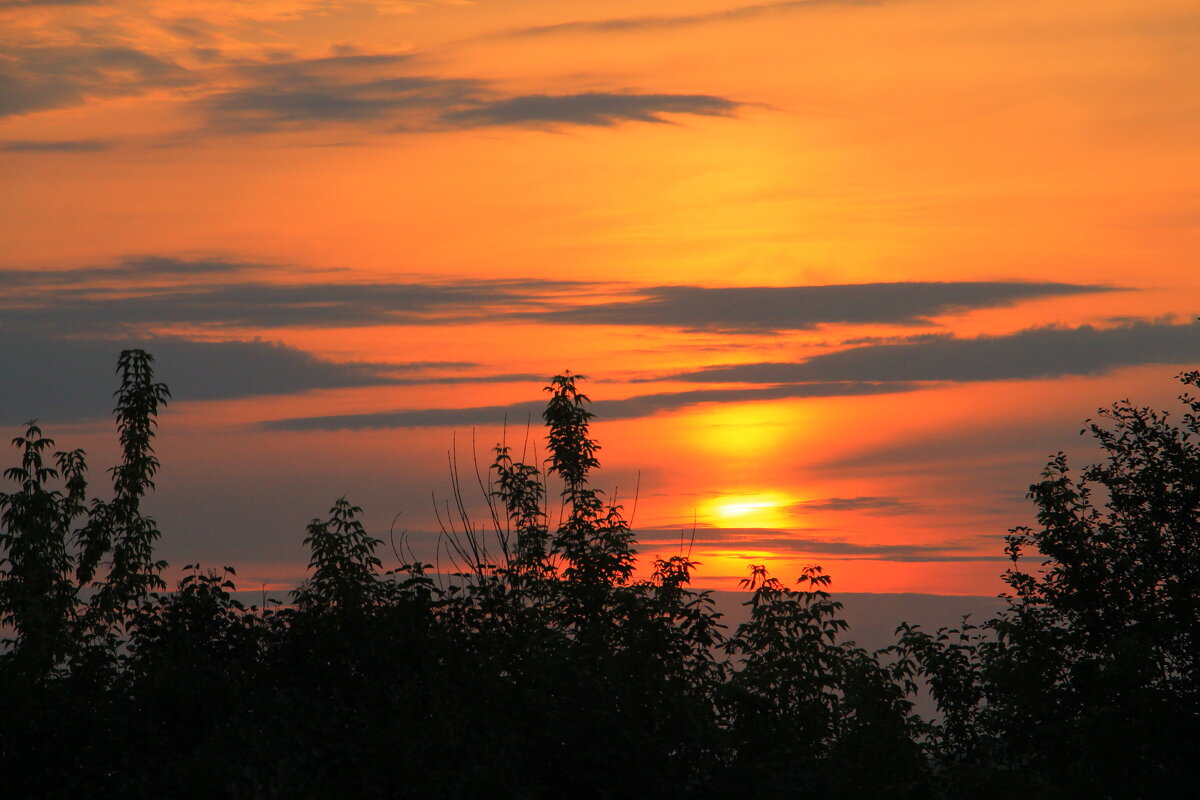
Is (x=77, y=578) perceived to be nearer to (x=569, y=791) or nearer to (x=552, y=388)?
(x=552, y=388)

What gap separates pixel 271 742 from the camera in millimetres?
14469

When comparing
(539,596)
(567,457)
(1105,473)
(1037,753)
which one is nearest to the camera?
(539,596)

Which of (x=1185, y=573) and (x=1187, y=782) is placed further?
(x=1185, y=573)

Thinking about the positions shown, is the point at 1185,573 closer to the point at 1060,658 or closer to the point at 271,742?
the point at 1060,658

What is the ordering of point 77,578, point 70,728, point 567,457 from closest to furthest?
1. point 70,728
2. point 567,457
3. point 77,578

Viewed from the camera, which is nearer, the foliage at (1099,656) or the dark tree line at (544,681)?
the dark tree line at (544,681)

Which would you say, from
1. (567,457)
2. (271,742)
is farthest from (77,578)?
(271,742)

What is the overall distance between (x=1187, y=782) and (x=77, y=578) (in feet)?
84.3

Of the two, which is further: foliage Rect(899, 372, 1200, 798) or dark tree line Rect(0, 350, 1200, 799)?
foliage Rect(899, 372, 1200, 798)

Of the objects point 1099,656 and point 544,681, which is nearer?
point 544,681

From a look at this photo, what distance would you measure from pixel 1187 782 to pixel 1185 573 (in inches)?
235

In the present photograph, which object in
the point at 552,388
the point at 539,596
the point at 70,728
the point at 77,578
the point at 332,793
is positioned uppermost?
the point at 552,388

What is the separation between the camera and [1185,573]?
32.7 m

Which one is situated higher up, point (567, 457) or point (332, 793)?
point (567, 457)
